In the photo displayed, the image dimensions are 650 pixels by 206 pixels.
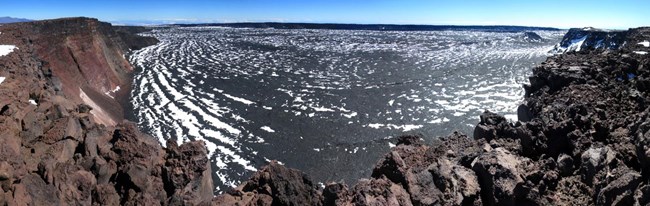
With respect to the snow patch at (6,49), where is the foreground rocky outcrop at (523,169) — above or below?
below

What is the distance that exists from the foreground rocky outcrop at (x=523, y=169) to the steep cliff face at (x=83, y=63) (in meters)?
18.3

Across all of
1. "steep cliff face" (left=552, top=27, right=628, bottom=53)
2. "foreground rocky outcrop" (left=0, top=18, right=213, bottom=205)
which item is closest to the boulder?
"foreground rocky outcrop" (left=0, top=18, right=213, bottom=205)

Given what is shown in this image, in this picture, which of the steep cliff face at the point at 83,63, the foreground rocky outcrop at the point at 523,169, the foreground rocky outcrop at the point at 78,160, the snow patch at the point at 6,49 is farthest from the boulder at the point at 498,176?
the snow patch at the point at 6,49

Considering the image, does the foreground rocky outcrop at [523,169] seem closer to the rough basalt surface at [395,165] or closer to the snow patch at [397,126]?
the rough basalt surface at [395,165]

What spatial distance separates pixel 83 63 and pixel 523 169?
36412 millimetres

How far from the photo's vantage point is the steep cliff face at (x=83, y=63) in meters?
30.1

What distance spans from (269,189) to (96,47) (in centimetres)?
3746

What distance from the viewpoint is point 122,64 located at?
48.7 m

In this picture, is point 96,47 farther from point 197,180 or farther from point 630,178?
point 630,178

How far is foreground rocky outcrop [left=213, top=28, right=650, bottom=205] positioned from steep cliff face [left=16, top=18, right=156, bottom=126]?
18343 mm

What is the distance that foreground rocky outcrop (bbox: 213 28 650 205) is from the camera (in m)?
10.8

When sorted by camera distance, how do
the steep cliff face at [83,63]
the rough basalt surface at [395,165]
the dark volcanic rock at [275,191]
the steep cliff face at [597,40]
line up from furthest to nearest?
the steep cliff face at [597,40]
the steep cliff face at [83,63]
the dark volcanic rock at [275,191]
the rough basalt surface at [395,165]

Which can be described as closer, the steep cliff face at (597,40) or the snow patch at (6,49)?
the snow patch at (6,49)

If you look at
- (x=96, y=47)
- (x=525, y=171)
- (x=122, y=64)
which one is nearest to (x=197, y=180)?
(x=525, y=171)
